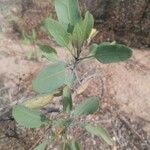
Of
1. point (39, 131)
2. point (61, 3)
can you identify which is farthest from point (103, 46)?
point (39, 131)

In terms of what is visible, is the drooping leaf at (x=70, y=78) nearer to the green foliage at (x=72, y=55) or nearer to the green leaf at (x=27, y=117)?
the green foliage at (x=72, y=55)

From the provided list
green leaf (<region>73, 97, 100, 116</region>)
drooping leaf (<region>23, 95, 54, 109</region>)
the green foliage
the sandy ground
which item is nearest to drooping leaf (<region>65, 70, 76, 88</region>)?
the green foliage

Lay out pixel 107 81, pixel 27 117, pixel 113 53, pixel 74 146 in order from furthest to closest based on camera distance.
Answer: pixel 107 81
pixel 74 146
pixel 27 117
pixel 113 53

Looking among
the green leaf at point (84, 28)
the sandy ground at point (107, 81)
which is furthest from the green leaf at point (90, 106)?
the sandy ground at point (107, 81)

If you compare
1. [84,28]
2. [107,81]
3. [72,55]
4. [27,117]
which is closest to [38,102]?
[27,117]

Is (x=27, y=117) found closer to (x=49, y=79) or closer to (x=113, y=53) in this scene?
(x=49, y=79)

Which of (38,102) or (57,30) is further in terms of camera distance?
(38,102)
